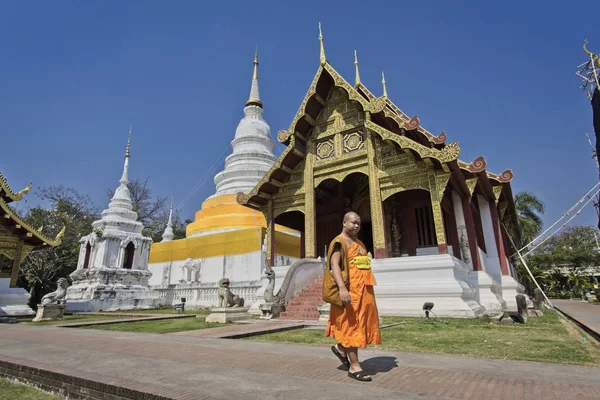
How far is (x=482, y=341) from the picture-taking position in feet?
16.5

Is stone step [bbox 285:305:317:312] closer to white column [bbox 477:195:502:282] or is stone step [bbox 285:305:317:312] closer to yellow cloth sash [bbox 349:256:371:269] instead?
yellow cloth sash [bbox 349:256:371:269]

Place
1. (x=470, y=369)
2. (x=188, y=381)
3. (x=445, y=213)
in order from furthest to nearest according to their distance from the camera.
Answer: (x=445, y=213) → (x=470, y=369) → (x=188, y=381)

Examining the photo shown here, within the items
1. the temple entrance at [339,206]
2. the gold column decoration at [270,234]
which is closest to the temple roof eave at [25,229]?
the gold column decoration at [270,234]

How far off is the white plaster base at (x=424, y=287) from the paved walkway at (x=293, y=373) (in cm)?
556

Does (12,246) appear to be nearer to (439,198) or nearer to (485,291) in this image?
(439,198)

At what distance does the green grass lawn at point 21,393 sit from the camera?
2840mm

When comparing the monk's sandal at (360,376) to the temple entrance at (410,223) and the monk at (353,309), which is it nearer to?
the monk at (353,309)

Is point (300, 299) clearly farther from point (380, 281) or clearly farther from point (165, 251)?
point (165, 251)

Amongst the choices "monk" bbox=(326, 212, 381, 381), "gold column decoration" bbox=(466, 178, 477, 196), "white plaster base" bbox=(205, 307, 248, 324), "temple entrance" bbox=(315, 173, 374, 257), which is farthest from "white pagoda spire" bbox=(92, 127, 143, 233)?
"monk" bbox=(326, 212, 381, 381)

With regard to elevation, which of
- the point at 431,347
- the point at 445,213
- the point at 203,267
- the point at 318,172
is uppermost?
the point at 318,172

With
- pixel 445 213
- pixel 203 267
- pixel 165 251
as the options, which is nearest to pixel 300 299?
pixel 445 213

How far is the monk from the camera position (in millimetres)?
2840

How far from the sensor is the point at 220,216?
800 inches

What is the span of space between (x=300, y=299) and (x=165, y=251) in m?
13.4
